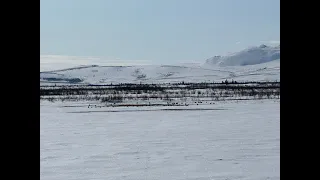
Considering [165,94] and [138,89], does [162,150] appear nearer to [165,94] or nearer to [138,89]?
[165,94]

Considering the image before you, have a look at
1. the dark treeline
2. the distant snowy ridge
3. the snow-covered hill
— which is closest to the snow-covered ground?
the dark treeline

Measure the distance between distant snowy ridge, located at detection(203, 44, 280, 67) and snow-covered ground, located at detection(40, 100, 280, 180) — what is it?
171m

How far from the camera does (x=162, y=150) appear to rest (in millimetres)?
8164

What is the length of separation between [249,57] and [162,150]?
182507 mm

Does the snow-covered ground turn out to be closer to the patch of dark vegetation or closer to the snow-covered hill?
the patch of dark vegetation

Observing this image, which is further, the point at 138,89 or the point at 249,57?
the point at 249,57

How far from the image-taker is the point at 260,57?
615 ft

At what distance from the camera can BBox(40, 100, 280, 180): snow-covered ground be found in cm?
618

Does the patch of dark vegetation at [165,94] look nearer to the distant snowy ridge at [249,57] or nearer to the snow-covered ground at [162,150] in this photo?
the snow-covered ground at [162,150]

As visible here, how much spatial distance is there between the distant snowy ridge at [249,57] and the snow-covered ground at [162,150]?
170531 mm

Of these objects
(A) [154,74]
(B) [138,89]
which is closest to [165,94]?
(B) [138,89]
